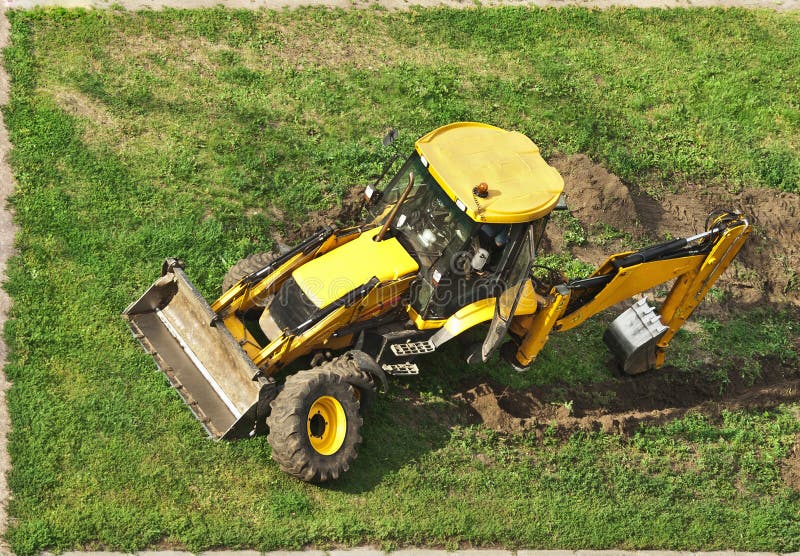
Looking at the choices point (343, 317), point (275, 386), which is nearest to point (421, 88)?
point (343, 317)

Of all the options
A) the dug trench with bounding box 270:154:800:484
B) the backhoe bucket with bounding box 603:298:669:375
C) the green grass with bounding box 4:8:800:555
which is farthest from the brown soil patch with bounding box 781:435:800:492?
the backhoe bucket with bounding box 603:298:669:375

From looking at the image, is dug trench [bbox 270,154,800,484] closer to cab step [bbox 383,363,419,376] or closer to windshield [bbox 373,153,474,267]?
cab step [bbox 383,363,419,376]

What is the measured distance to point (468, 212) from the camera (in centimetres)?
1018

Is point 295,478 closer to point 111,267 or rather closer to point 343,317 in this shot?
point 343,317

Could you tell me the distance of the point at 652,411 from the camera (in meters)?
12.3

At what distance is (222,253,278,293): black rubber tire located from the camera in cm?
1152

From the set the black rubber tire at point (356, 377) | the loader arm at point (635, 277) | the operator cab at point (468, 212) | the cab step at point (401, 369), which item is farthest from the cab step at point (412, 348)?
the loader arm at point (635, 277)

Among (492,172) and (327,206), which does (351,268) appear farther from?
(327,206)

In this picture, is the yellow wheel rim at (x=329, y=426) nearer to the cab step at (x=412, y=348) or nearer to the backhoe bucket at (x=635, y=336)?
the cab step at (x=412, y=348)

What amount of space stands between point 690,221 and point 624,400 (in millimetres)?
4188

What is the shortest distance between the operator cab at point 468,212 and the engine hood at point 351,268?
0.23 metres

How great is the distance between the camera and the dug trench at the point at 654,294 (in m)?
11.8

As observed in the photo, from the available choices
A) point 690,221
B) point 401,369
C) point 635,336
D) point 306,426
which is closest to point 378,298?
point 401,369

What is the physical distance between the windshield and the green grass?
1.84 metres
